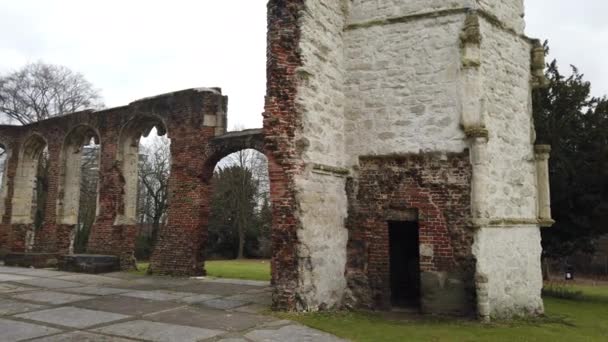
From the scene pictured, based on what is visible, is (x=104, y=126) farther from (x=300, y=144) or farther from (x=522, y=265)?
(x=522, y=265)

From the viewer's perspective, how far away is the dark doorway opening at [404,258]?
35.9ft

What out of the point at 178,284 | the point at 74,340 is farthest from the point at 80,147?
the point at 74,340

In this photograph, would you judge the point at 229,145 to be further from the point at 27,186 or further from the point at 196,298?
the point at 27,186

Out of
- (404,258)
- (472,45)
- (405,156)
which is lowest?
(404,258)

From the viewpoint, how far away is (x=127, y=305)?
29.1 feet

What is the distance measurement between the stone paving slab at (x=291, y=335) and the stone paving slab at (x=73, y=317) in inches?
96.1

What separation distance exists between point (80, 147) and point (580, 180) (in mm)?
17177

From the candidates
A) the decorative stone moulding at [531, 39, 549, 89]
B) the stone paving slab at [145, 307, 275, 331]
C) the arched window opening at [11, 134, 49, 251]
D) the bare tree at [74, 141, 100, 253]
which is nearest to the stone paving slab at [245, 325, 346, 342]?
the stone paving slab at [145, 307, 275, 331]

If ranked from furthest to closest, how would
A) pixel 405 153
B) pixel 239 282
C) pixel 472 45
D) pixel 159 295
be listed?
pixel 239 282, pixel 159 295, pixel 405 153, pixel 472 45

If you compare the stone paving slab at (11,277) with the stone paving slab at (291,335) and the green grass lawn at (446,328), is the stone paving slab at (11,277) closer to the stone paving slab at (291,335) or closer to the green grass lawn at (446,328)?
the green grass lawn at (446,328)

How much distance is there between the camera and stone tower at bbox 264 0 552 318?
28.8ft

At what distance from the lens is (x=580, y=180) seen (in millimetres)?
14305

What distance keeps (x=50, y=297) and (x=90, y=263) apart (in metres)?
5.09

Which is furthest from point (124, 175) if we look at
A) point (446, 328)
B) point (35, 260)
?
point (446, 328)
